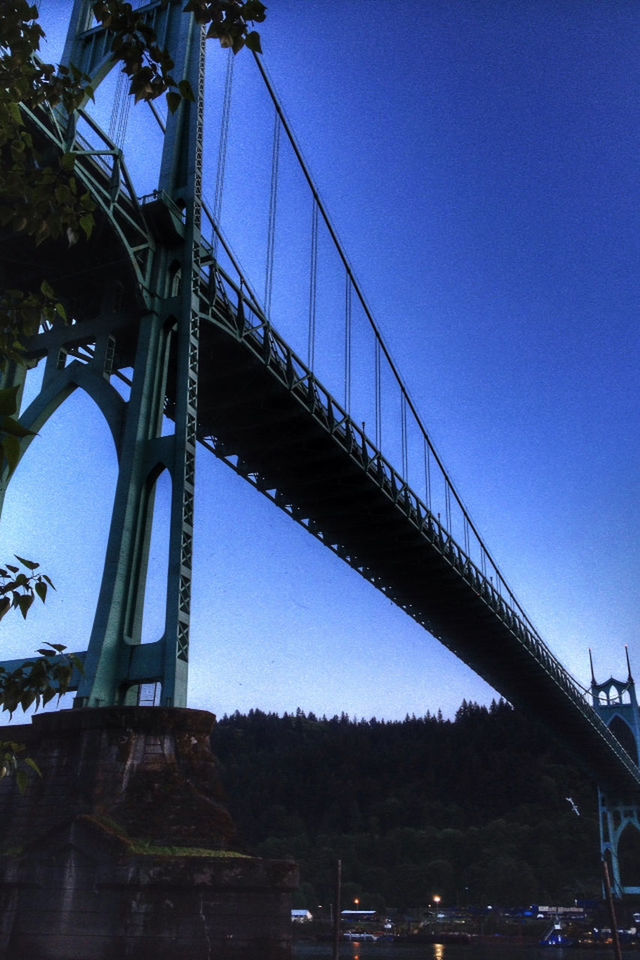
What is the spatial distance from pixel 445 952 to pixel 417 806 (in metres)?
60.9

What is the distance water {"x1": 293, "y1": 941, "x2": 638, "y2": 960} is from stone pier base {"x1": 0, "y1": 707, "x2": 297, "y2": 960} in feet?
126

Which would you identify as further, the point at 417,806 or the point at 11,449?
the point at 417,806

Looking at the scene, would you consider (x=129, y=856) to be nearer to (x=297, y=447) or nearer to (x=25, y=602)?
(x=25, y=602)

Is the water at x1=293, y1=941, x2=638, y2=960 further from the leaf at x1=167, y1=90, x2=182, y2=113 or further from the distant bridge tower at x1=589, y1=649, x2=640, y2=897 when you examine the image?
the leaf at x1=167, y1=90, x2=182, y2=113

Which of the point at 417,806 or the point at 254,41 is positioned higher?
the point at 417,806

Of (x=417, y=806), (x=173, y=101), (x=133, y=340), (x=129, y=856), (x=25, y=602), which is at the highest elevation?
(x=133, y=340)

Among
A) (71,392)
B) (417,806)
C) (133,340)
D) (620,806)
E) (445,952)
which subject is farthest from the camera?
(417,806)

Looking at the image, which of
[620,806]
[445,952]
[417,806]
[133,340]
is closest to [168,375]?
[133,340]

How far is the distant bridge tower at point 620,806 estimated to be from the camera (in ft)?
270

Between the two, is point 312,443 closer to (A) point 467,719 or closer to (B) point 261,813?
(B) point 261,813

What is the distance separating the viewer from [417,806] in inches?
4444

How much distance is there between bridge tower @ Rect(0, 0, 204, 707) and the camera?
15375 mm

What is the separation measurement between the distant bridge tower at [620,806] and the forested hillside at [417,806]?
3.31 metres

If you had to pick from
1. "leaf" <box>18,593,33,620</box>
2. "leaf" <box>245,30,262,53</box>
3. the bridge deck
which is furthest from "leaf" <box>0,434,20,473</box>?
the bridge deck
